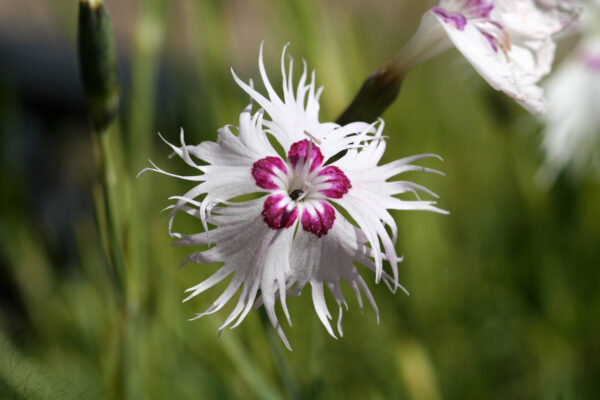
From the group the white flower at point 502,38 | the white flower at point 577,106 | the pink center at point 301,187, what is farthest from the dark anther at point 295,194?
the white flower at point 577,106

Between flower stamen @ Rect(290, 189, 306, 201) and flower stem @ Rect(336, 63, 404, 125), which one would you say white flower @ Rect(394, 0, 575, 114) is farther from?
flower stamen @ Rect(290, 189, 306, 201)

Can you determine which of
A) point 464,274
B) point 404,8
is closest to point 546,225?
point 464,274

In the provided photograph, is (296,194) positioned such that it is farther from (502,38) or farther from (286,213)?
(502,38)

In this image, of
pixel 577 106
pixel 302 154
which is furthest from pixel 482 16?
pixel 577 106

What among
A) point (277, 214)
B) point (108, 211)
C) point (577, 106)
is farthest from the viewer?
point (577, 106)

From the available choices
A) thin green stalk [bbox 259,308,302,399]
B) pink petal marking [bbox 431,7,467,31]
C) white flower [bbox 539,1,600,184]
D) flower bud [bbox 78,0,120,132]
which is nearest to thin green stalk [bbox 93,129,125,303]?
flower bud [bbox 78,0,120,132]

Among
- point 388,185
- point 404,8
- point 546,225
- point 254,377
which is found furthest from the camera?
point 404,8

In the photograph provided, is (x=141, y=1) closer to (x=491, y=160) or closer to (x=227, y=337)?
(x=227, y=337)
